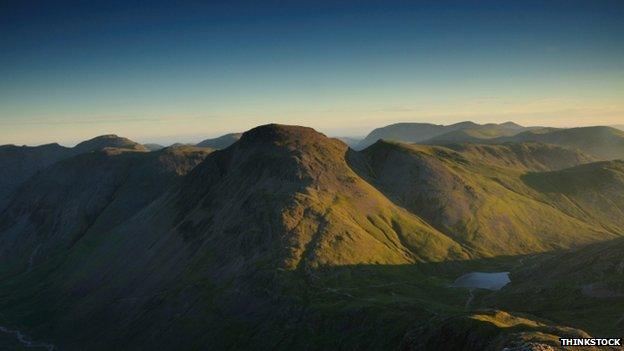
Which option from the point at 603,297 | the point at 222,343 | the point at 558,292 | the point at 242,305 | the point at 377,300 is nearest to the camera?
the point at 603,297

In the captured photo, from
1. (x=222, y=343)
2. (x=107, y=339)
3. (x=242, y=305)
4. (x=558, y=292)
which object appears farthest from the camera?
(x=107, y=339)

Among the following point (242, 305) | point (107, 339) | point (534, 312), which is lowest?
point (107, 339)

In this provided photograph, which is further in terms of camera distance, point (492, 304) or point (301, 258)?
point (301, 258)

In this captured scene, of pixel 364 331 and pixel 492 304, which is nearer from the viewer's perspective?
pixel 364 331

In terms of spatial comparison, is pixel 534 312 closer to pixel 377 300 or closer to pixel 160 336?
pixel 377 300

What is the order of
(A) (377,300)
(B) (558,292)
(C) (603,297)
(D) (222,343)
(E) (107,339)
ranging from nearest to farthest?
1. (C) (603,297)
2. (B) (558,292)
3. (A) (377,300)
4. (D) (222,343)
5. (E) (107,339)

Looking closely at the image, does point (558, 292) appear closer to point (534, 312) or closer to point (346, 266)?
point (534, 312)

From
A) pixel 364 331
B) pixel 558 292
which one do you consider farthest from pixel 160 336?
pixel 558 292

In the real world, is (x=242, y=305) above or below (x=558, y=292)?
below

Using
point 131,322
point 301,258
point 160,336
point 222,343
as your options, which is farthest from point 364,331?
point 131,322
